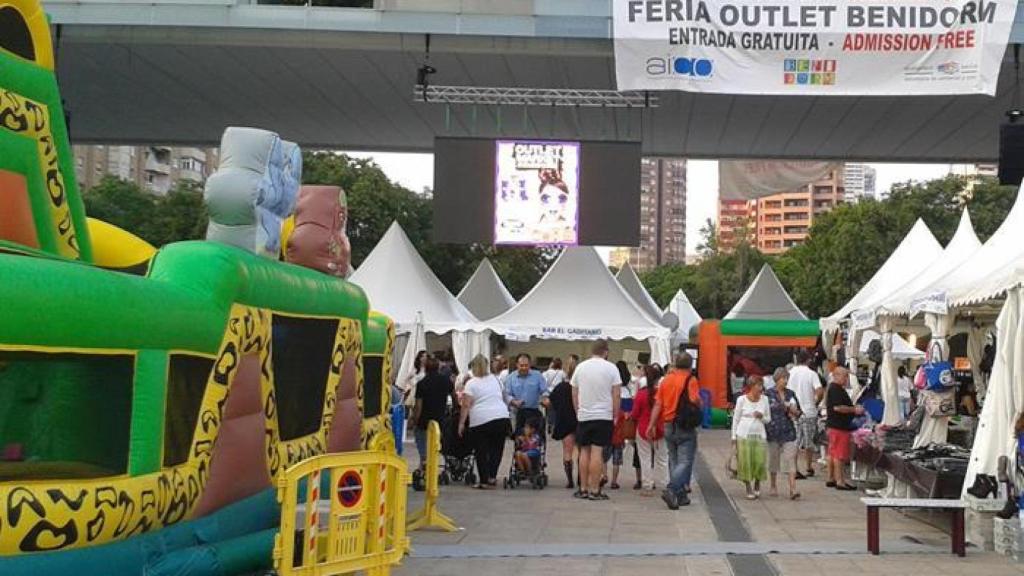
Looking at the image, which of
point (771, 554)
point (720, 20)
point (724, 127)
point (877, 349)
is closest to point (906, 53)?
point (720, 20)

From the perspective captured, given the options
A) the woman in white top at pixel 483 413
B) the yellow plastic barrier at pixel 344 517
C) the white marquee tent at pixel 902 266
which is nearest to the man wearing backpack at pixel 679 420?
the woman in white top at pixel 483 413

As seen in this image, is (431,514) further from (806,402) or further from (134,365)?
(806,402)

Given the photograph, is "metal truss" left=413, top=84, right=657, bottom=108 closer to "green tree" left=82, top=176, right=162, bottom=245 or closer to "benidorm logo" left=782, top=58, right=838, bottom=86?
"benidorm logo" left=782, top=58, right=838, bottom=86

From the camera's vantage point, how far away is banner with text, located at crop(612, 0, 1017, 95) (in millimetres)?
15391

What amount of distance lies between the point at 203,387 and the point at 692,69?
10801mm

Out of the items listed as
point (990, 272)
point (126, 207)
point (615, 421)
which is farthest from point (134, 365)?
point (126, 207)

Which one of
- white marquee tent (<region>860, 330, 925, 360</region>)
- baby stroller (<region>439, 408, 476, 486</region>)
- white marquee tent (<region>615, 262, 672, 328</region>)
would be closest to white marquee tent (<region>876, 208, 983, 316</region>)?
white marquee tent (<region>860, 330, 925, 360</region>)

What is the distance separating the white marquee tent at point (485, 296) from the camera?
101 ft

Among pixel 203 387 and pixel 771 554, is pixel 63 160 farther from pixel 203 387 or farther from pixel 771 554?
pixel 771 554

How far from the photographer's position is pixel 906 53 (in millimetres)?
15523

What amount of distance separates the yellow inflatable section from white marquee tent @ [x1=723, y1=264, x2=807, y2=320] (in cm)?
2497

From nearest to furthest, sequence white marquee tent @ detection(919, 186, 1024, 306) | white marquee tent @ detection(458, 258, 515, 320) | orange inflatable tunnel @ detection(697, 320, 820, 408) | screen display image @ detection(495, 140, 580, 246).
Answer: white marquee tent @ detection(919, 186, 1024, 306) < screen display image @ detection(495, 140, 580, 246) < orange inflatable tunnel @ detection(697, 320, 820, 408) < white marquee tent @ detection(458, 258, 515, 320)

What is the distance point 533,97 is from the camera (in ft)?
61.3

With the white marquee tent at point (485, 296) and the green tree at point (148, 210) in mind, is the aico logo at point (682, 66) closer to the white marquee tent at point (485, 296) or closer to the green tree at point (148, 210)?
the white marquee tent at point (485, 296)
